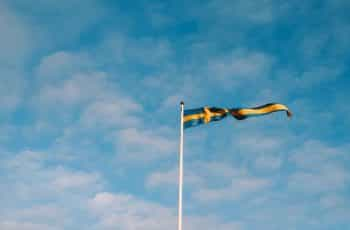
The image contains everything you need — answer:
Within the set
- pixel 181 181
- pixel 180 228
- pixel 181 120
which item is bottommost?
pixel 180 228

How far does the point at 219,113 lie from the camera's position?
35.2m

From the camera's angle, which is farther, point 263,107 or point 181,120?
point 263,107

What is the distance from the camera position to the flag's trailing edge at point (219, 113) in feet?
113

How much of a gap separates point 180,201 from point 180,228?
1.75 meters

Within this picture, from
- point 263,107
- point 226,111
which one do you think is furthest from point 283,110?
point 226,111

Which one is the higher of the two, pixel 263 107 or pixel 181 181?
pixel 263 107

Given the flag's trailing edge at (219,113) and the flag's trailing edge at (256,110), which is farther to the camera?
the flag's trailing edge at (256,110)

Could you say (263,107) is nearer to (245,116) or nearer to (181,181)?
(245,116)

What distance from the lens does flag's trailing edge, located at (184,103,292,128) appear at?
113 ft

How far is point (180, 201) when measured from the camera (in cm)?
3045

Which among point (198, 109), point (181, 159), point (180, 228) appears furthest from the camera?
point (198, 109)

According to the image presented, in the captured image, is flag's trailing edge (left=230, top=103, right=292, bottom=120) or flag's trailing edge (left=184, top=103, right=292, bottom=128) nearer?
flag's trailing edge (left=184, top=103, right=292, bottom=128)

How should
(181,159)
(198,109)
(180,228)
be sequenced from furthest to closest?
(198,109) → (181,159) → (180,228)

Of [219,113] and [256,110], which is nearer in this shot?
[219,113]
